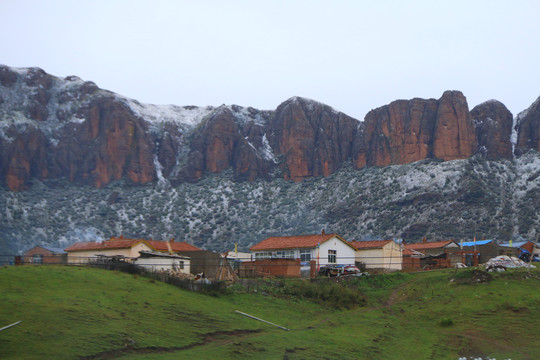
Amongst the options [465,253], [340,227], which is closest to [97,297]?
[465,253]

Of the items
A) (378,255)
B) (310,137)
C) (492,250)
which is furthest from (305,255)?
(310,137)

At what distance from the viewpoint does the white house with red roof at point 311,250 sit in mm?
74562

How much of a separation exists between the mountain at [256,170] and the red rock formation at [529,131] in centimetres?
36

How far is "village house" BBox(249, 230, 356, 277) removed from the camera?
69.8 m

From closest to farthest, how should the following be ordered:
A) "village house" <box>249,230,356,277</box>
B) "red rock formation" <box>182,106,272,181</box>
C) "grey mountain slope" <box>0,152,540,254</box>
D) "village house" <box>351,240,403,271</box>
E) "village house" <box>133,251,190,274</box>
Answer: "village house" <box>133,251,190,274</box>
"village house" <box>249,230,356,277</box>
"village house" <box>351,240,403,271</box>
"grey mountain slope" <box>0,152,540,254</box>
"red rock formation" <box>182,106,272,181</box>

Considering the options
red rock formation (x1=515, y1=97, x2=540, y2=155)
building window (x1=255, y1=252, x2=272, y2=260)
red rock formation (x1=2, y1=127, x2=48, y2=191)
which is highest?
red rock formation (x1=515, y1=97, x2=540, y2=155)

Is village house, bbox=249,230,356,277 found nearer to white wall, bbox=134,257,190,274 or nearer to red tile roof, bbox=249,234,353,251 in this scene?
red tile roof, bbox=249,234,353,251

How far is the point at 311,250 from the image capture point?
7481cm

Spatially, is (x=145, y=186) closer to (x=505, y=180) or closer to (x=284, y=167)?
(x=284, y=167)

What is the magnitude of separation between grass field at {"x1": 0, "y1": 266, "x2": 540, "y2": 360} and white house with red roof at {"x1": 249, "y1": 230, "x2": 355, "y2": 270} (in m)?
9.85

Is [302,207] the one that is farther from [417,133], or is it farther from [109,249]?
[109,249]

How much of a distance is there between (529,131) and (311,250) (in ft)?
346

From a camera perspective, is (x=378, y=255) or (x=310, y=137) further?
(x=310, y=137)

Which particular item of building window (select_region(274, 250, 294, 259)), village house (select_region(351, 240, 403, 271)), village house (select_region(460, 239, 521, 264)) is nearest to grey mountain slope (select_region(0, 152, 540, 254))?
village house (select_region(460, 239, 521, 264))
